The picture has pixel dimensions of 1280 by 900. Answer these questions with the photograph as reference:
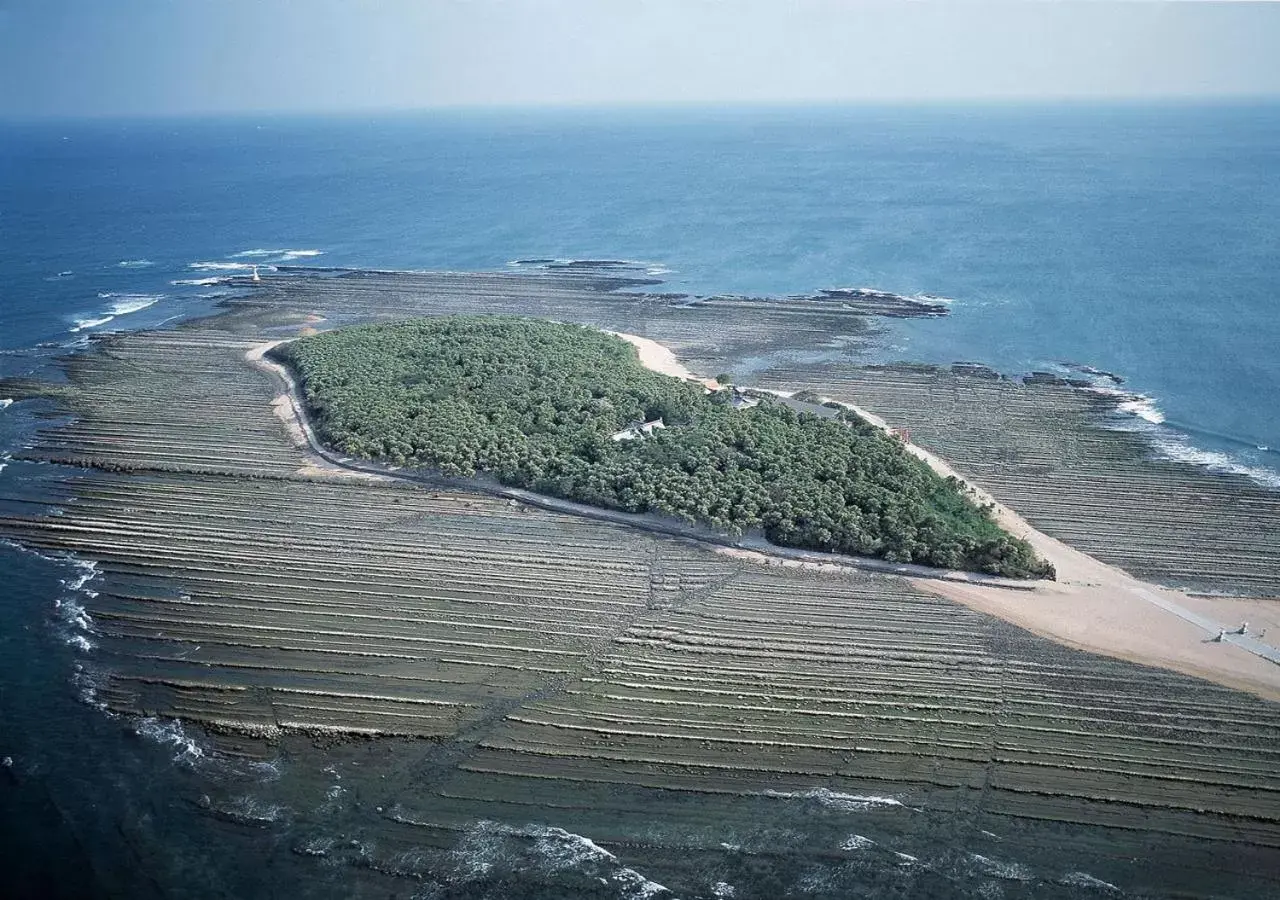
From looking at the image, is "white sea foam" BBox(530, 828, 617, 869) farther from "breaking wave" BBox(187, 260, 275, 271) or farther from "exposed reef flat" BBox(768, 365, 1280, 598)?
"breaking wave" BBox(187, 260, 275, 271)

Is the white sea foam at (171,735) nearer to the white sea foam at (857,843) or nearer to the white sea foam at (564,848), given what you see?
the white sea foam at (564,848)

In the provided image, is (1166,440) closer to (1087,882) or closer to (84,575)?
(1087,882)

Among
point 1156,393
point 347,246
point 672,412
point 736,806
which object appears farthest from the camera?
point 347,246

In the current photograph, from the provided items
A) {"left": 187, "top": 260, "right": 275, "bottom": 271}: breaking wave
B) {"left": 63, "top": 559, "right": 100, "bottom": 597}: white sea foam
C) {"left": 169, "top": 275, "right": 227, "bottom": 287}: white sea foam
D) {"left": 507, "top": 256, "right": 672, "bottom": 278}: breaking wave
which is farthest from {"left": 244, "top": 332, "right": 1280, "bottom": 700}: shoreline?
{"left": 187, "top": 260, "right": 275, "bottom": 271}: breaking wave

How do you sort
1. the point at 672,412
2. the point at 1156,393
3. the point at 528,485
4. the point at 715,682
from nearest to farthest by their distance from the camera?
the point at 715,682
the point at 528,485
the point at 672,412
the point at 1156,393

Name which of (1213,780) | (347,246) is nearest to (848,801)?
(1213,780)

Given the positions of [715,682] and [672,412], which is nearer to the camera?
[715,682]

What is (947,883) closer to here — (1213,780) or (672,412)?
(1213,780)

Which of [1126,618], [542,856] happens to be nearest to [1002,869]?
[542,856]
